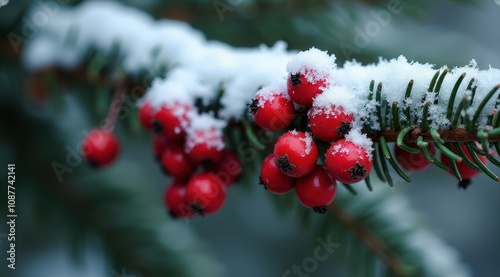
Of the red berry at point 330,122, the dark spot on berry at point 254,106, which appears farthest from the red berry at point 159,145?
the red berry at point 330,122

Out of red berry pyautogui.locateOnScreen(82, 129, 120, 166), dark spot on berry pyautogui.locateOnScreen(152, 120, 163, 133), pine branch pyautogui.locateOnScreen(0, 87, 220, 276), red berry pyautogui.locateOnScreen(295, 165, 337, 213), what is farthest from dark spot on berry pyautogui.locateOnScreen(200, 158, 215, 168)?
pine branch pyautogui.locateOnScreen(0, 87, 220, 276)

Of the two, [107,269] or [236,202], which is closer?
[107,269]

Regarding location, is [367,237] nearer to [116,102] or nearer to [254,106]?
[254,106]

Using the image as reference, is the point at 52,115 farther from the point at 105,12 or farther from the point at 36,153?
the point at 105,12

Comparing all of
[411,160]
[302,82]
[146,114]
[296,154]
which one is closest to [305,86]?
[302,82]

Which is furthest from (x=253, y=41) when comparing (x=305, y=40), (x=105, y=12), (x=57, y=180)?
(x=57, y=180)

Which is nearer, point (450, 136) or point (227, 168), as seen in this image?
point (450, 136)

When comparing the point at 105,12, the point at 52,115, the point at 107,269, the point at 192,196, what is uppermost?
the point at 105,12
